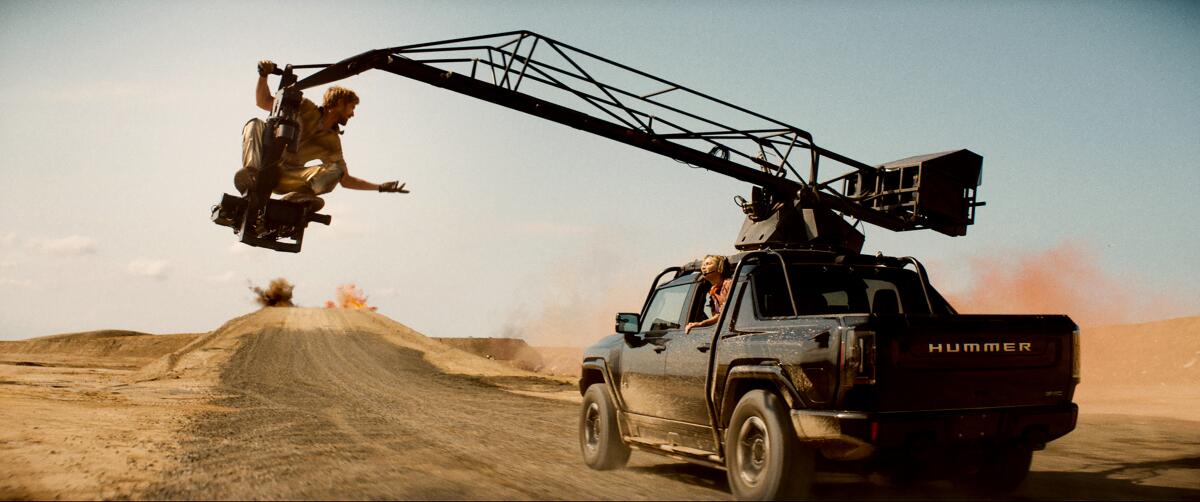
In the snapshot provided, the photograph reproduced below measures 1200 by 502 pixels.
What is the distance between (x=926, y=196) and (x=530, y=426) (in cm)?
858

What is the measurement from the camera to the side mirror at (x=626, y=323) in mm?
8531

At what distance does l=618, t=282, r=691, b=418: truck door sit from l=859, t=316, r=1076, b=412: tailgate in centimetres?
238

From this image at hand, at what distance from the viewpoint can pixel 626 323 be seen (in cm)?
859

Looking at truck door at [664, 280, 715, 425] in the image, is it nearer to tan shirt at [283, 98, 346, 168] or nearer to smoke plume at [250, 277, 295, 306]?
tan shirt at [283, 98, 346, 168]

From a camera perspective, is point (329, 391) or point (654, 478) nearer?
point (654, 478)

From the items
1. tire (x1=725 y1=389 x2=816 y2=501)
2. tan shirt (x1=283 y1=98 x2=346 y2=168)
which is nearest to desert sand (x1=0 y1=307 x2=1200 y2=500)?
tire (x1=725 y1=389 x2=816 y2=501)

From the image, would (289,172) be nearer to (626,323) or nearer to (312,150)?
(312,150)

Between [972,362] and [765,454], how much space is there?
1.55 metres

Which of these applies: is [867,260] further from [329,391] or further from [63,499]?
[329,391]

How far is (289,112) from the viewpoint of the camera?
21.0ft

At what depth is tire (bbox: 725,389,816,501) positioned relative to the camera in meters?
5.98

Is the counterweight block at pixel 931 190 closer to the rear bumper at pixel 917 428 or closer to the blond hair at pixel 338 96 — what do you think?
the rear bumper at pixel 917 428

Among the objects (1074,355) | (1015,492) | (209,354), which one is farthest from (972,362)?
(209,354)

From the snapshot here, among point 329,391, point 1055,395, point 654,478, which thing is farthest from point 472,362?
point 1055,395
